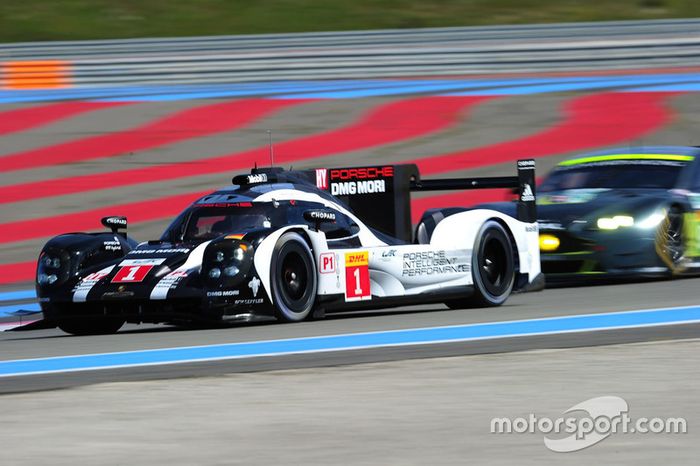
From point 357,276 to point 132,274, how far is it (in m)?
1.57

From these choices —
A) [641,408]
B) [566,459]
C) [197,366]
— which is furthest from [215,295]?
[566,459]

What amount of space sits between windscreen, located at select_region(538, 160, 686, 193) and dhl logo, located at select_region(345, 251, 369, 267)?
11.6 ft

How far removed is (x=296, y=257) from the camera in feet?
28.7

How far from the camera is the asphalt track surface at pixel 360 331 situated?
658cm

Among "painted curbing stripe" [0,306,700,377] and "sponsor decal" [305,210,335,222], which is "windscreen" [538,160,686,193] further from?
"sponsor decal" [305,210,335,222]

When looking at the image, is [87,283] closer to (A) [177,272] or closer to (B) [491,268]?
(A) [177,272]

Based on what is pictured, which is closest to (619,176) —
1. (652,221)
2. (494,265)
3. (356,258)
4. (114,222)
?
(652,221)

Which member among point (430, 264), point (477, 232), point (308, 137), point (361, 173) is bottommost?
point (430, 264)

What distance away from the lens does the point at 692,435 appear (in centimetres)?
481

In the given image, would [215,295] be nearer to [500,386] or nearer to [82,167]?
[500,386]

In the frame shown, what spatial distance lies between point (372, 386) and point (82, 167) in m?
11.2

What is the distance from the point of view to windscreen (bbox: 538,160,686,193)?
12008 millimetres

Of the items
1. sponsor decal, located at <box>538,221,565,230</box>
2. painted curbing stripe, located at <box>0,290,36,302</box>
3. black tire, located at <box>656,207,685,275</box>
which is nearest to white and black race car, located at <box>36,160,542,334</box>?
sponsor decal, located at <box>538,221,565,230</box>

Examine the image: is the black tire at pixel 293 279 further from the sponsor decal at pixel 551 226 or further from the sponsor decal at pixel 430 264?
the sponsor decal at pixel 551 226
